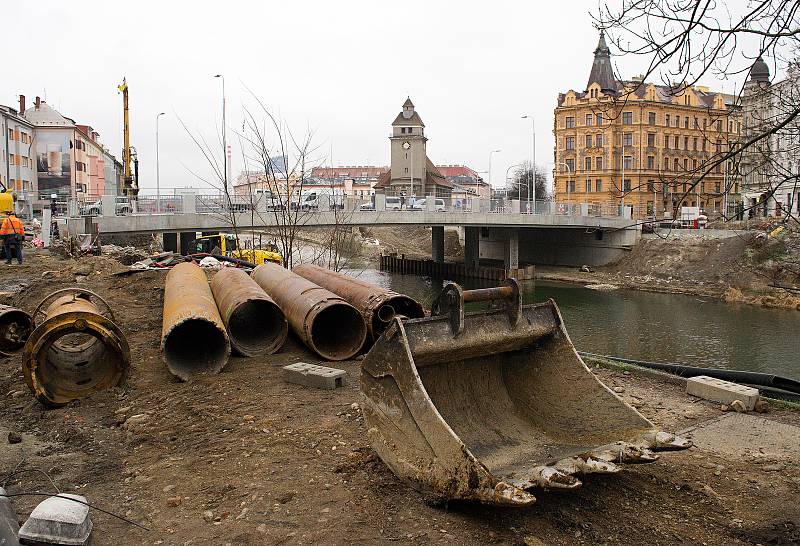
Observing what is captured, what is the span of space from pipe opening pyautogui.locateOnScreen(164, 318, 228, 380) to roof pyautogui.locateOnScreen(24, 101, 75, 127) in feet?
230

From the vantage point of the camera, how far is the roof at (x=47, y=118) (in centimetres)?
6994

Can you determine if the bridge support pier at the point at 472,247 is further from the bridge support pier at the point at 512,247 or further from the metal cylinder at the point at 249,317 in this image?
the metal cylinder at the point at 249,317

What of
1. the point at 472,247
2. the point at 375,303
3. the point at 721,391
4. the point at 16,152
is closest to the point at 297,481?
the point at 375,303

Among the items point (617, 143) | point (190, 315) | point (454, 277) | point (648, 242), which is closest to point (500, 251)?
point (454, 277)

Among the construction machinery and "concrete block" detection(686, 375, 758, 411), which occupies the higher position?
the construction machinery

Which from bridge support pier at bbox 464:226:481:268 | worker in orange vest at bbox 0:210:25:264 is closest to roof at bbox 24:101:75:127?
bridge support pier at bbox 464:226:481:268

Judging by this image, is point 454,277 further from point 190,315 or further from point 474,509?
point 474,509

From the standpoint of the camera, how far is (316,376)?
7.49 m

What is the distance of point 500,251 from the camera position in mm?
55094

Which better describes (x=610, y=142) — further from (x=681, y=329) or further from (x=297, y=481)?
(x=297, y=481)

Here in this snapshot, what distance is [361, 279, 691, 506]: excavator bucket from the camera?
4422 mm

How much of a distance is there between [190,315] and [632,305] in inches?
1118

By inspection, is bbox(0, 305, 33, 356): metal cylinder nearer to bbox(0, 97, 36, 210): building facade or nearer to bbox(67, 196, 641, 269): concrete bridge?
bbox(67, 196, 641, 269): concrete bridge

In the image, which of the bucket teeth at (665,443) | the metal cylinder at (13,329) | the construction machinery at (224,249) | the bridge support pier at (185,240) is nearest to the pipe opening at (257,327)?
the metal cylinder at (13,329)
